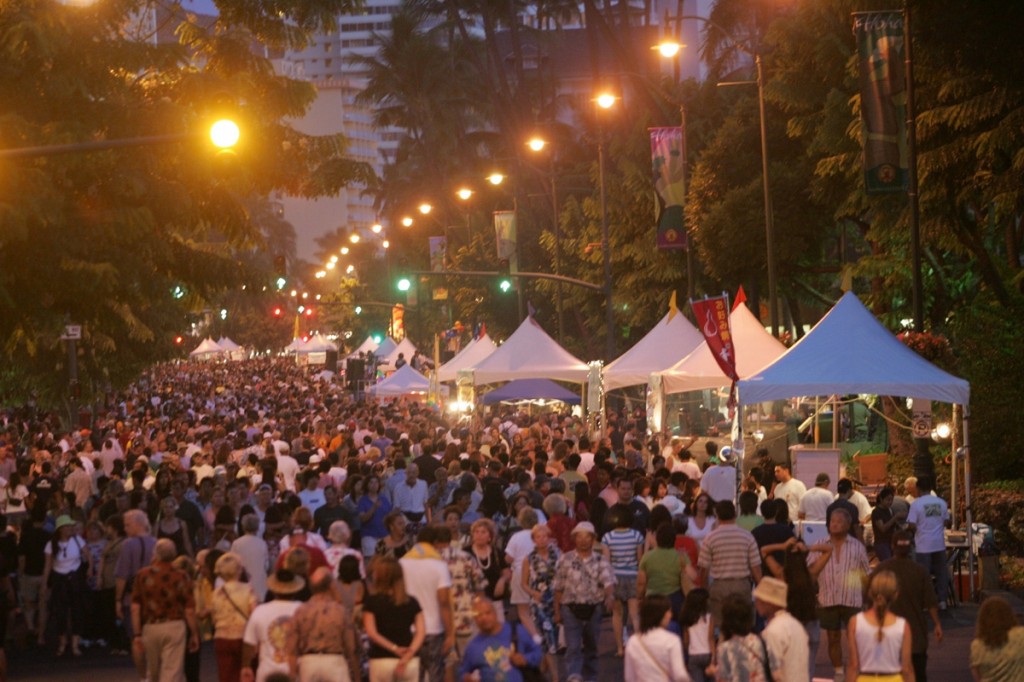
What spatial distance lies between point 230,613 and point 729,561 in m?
3.98

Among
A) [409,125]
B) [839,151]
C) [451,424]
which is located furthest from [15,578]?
[409,125]

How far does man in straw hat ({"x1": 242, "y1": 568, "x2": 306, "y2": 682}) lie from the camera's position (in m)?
10.8

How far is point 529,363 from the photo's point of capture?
3353cm

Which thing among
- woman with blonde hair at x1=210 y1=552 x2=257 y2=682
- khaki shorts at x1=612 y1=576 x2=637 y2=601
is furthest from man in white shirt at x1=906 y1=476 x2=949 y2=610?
woman with blonde hair at x1=210 y1=552 x2=257 y2=682

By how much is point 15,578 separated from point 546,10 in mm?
56774

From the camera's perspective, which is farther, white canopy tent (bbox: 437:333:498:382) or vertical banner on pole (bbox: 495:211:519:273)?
vertical banner on pole (bbox: 495:211:519:273)

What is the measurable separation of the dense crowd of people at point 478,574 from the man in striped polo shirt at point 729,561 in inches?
→ 0.7

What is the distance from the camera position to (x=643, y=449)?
30.1 metres

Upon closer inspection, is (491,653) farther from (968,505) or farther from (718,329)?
(718,329)

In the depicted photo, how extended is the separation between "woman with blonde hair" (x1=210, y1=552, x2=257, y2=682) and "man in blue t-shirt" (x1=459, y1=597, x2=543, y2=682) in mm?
2455

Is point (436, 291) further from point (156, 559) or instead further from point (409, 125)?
point (156, 559)

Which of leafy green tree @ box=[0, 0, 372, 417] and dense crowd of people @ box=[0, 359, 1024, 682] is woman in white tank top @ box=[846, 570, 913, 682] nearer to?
dense crowd of people @ box=[0, 359, 1024, 682]

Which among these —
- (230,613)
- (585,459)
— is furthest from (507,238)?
(230,613)

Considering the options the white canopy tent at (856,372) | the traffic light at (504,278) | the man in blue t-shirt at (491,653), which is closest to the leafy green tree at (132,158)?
the white canopy tent at (856,372)
